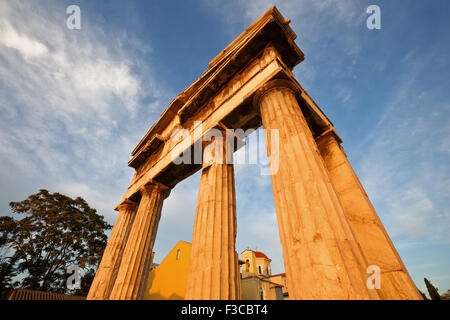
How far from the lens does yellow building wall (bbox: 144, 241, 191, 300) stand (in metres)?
22.1

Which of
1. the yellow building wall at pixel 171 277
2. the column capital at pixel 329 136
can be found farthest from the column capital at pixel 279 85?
the yellow building wall at pixel 171 277

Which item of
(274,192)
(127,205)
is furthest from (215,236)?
(127,205)

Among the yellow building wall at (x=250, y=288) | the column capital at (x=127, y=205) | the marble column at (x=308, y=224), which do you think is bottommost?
the marble column at (x=308, y=224)

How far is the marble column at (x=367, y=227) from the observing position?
4.58m

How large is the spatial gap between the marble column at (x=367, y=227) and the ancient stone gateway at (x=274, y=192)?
25 millimetres

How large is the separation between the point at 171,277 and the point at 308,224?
967 inches

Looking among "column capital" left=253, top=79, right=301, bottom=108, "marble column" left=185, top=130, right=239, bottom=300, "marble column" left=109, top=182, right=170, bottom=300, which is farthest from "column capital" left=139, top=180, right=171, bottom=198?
"column capital" left=253, top=79, right=301, bottom=108

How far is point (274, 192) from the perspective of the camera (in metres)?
4.81

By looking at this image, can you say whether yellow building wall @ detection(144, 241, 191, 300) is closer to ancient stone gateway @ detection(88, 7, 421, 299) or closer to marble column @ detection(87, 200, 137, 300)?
marble column @ detection(87, 200, 137, 300)

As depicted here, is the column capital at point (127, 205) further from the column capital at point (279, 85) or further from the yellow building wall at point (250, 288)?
the yellow building wall at point (250, 288)

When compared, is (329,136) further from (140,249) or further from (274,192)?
(140,249)

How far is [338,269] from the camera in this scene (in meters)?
3.11
